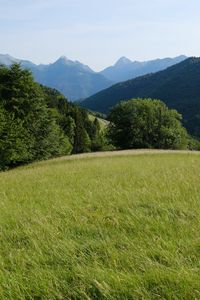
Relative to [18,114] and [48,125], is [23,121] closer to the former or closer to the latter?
[18,114]

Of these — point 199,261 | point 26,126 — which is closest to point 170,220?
point 199,261

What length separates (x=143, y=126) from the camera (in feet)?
277

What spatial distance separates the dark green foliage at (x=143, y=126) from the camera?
83.4 m

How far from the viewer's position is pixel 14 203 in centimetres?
919

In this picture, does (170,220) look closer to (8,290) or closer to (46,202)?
(8,290)

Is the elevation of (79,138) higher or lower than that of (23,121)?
lower

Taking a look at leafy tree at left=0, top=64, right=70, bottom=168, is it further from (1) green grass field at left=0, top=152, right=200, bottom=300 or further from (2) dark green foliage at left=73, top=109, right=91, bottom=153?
(2) dark green foliage at left=73, top=109, right=91, bottom=153

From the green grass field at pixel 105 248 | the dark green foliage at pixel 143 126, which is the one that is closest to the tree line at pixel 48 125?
the dark green foliage at pixel 143 126

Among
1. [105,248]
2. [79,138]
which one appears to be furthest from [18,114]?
[79,138]

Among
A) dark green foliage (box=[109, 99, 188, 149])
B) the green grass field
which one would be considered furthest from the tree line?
the green grass field

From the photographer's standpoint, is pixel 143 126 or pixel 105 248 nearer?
pixel 105 248

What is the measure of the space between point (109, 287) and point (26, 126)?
49.3 meters

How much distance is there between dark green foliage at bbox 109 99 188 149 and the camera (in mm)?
83375

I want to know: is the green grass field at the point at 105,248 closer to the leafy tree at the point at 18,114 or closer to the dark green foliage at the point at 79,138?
the leafy tree at the point at 18,114
